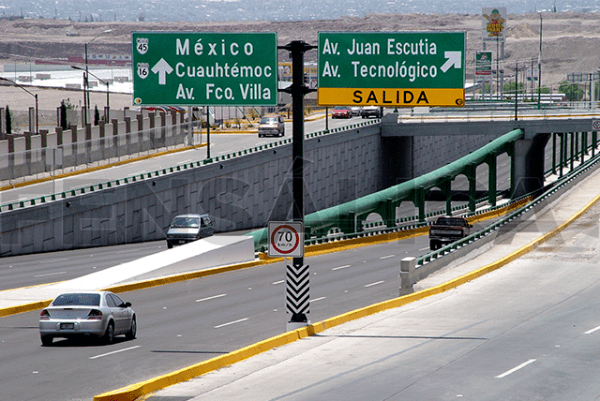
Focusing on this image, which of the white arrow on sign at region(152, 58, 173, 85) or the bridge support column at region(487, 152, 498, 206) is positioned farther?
the bridge support column at region(487, 152, 498, 206)

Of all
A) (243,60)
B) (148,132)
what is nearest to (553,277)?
(243,60)

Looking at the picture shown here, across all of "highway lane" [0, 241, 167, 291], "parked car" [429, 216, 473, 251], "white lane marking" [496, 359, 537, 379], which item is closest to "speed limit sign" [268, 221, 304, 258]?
"white lane marking" [496, 359, 537, 379]

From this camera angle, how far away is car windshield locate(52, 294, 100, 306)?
69.8ft

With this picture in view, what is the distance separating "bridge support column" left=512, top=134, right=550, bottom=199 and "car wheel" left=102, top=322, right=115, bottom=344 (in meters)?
72.4

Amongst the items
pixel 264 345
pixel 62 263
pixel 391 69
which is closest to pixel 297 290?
pixel 264 345

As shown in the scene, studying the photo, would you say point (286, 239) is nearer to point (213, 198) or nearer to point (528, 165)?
point (213, 198)

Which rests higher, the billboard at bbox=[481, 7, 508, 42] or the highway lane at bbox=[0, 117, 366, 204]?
the billboard at bbox=[481, 7, 508, 42]

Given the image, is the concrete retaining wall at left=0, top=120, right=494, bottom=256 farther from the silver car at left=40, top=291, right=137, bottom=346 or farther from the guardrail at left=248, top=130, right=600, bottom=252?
the silver car at left=40, top=291, right=137, bottom=346

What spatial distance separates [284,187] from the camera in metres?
74.4

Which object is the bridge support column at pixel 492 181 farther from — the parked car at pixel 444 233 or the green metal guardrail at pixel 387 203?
the parked car at pixel 444 233

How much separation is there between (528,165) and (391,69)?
73.4 m

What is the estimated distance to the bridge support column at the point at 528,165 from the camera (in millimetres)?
88812

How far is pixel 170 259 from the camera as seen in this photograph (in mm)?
35750

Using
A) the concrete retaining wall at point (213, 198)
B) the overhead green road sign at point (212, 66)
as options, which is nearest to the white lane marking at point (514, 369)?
the overhead green road sign at point (212, 66)
